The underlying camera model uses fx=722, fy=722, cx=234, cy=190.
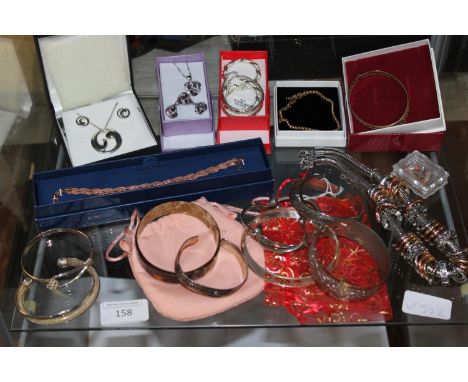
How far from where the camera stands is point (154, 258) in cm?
212

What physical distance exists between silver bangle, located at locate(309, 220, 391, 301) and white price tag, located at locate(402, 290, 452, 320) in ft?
0.31

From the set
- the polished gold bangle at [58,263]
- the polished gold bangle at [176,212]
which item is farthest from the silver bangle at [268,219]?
the polished gold bangle at [58,263]

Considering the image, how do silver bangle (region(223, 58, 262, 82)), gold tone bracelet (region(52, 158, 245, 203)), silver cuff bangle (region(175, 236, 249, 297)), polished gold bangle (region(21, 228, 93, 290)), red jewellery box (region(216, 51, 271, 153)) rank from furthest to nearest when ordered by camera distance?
1. silver bangle (region(223, 58, 262, 82))
2. red jewellery box (region(216, 51, 271, 153))
3. gold tone bracelet (region(52, 158, 245, 203))
4. polished gold bangle (region(21, 228, 93, 290))
5. silver cuff bangle (region(175, 236, 249, 297))

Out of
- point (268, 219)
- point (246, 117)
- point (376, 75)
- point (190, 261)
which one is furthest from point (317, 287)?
point (376, 75)

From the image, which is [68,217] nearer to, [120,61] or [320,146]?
[120,61]

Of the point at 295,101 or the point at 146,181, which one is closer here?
the point at 146,181

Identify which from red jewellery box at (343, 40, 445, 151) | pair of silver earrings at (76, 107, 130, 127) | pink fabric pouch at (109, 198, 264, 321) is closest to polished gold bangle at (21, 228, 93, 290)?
pink fabric pouch at (109, 198, 264, 321)

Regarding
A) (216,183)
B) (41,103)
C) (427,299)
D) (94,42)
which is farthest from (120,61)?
(427,299)

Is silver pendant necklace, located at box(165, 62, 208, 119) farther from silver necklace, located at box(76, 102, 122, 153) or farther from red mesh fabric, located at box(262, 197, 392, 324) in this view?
red mesh fabric, located at box(262, 197, 392, 324)

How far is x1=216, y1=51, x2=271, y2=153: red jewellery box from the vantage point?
7.63 ft

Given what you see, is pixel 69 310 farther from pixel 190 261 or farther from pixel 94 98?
pixel 94 98

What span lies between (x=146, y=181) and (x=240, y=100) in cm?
42

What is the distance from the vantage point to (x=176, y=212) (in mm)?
2199

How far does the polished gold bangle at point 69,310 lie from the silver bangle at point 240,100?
66 centimetres
